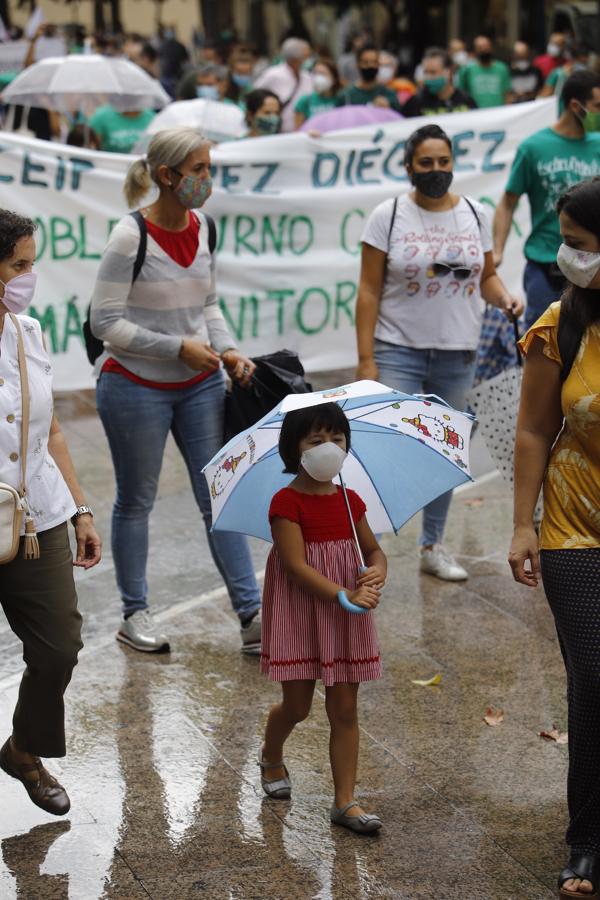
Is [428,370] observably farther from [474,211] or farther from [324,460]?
[324,460]

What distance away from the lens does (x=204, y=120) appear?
10797 mm

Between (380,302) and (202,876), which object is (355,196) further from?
(202,876)

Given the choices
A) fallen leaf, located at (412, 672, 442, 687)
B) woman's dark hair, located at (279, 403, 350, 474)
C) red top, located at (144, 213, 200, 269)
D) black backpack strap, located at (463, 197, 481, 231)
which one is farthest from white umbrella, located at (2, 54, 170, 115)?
woman's dark hair, located at (279, 403, 350, 474)

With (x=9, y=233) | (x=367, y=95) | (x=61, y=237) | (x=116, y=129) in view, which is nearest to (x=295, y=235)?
(x=61, y=237)

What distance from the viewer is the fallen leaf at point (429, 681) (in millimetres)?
5020

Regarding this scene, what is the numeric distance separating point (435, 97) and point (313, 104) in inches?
48.5

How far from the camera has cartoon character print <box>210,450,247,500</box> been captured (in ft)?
13.2

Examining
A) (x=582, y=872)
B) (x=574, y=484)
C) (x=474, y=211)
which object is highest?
(x=474, y=211)

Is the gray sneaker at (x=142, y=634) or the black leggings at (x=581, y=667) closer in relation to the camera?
the black leggings at (x=581, y=667)

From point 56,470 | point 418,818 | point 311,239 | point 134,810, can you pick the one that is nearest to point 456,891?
point 418,818

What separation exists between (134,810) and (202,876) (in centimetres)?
43

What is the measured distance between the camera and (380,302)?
5.80 m

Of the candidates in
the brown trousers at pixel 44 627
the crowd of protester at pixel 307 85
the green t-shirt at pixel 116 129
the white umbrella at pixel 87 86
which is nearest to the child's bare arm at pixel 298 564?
Result: the brown trousers at pixel 44 627

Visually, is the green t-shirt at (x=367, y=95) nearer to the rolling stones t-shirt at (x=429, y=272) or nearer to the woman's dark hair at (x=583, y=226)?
the rolling stones t-shirt at (x=429, y=272)
